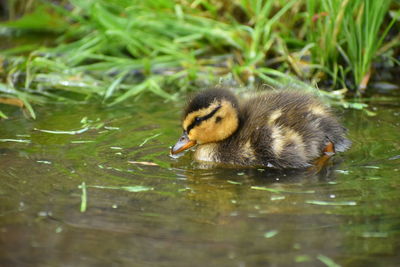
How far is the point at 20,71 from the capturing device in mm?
6152

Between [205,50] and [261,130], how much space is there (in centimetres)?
242

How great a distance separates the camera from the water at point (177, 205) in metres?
2.78

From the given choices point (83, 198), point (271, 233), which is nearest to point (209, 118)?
point (83, 198)

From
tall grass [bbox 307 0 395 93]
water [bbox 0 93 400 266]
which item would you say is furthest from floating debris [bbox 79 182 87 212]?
tall grass [bbox 307 0 395 93]

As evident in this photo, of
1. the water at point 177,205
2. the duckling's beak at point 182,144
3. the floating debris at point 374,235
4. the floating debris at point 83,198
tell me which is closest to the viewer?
the water at point 177,205

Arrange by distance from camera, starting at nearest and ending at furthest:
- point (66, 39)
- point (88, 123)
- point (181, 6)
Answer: point (88, 123)
point (181, 6)
point (66, 39)

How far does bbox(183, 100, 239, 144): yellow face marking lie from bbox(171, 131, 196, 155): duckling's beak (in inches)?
1.1

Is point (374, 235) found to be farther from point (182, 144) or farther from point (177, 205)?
point (182, 144)

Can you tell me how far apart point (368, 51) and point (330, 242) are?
286 cm

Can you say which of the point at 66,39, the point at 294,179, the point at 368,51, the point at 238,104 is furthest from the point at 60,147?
the point at 66,39

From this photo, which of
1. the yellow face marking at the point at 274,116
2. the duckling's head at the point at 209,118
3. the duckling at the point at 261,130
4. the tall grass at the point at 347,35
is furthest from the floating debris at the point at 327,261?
the tall grass at the point at 347,35

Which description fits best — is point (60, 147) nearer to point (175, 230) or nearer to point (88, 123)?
point (88, 123)

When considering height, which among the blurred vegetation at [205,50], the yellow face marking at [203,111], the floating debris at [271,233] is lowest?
the blurred vegetation at [205,50]

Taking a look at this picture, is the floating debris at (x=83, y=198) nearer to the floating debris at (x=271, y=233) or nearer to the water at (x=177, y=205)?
the water at (x=177, y=205)
